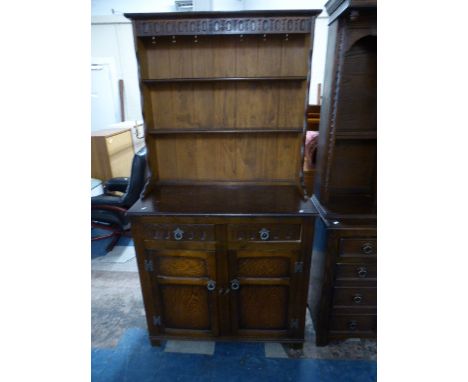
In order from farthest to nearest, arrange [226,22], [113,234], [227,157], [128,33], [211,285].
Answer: [128,33], [113,234], [227,157], [211,285], [226,22]

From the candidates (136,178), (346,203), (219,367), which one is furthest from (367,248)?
(136,178)

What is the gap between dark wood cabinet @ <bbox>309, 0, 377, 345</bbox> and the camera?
137cm

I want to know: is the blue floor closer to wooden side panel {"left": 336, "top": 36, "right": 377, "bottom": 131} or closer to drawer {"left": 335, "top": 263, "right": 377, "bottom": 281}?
drawer {"left": 335, "top": 263, "right": 377, "bottom": 281}

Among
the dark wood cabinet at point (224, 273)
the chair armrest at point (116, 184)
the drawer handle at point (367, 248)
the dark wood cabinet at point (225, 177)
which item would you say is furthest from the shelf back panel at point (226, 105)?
the chair armrest at point (116, 184)

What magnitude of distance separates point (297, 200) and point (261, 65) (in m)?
0.81

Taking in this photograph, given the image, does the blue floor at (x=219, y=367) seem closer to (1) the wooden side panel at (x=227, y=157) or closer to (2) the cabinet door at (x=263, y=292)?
(2) the cabinet door at (x=263, y=292)

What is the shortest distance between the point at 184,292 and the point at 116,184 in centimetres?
167

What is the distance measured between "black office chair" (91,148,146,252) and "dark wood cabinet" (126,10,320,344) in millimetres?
591

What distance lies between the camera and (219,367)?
5.01 ft

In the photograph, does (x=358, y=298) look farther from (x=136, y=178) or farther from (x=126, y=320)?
(x=136, y=178)

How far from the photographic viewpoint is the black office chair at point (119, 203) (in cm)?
224
